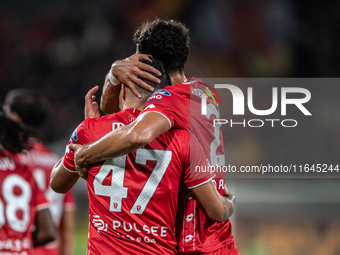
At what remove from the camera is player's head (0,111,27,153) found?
248 cm

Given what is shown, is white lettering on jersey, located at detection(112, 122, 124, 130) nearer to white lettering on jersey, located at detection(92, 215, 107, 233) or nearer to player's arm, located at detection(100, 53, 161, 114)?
player's arm, located at detection(100, 53, 161, 114)

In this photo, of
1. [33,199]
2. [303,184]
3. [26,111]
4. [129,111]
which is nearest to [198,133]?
[129,111]

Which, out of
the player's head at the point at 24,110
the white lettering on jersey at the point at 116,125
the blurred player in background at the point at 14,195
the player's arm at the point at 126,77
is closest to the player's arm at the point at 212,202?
the white lettering on jersey at the point at 116,125

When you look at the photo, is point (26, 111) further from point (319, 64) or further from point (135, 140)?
point (319, 64)

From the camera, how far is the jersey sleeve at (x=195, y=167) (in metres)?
1.68

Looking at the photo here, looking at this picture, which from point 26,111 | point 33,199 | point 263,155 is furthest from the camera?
point 263,155

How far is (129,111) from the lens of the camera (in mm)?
1808

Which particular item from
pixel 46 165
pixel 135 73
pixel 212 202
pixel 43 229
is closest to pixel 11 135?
pixel 46 165

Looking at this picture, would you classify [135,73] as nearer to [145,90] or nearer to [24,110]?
[145,90]

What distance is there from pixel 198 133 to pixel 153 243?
60cm

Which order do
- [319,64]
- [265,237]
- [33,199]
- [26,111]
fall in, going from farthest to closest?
[319,64], [265,237], [26,111], [33,199]

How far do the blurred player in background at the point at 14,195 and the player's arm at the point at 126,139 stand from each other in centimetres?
104

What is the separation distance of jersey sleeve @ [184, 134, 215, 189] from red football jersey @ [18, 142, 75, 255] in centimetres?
139

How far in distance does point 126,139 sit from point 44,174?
1530mm
